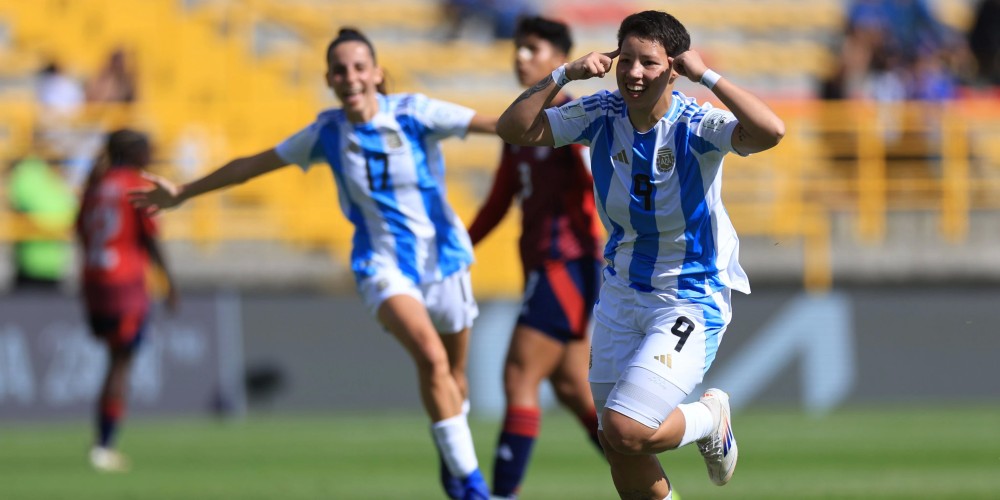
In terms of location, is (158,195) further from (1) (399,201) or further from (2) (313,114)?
(2) (313,114)

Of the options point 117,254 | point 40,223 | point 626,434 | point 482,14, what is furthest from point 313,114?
point 626,434

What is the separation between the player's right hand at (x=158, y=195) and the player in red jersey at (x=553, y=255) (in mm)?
1926

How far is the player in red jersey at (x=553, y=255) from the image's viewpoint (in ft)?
29.3

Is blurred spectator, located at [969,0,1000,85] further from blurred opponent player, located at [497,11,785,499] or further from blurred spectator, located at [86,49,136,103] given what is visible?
blurred opponent player, located at [497,11,785,499]

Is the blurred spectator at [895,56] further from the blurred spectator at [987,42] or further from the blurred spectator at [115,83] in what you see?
the blurred spectator at [115,83]

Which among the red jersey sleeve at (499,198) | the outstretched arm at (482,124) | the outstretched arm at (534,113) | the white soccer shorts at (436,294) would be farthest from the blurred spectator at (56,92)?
the outstretched arm at (534,113)

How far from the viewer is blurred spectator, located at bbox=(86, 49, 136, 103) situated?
1869 centimetres

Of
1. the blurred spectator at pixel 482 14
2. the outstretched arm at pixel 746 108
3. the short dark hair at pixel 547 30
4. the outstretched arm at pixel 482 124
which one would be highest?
the blurred spectator at pixel 482 14

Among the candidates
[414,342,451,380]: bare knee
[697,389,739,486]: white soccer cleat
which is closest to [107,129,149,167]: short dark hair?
[414,342,451,380]: bare knee

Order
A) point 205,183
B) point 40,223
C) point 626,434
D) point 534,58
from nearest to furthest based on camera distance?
point 626,434, point 205,183, point 534,58, point 40,223

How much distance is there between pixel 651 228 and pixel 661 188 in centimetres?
18

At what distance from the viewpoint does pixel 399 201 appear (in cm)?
870

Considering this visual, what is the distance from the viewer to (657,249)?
6805mm

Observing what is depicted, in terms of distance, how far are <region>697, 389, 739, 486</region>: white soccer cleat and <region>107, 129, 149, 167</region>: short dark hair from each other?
22.6 ft
